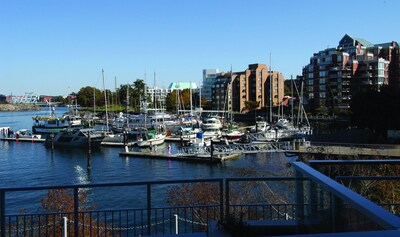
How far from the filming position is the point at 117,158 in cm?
4641

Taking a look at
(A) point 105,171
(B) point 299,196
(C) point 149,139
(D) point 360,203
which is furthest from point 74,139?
(D) point 360,203

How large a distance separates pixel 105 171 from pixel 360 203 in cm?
3691

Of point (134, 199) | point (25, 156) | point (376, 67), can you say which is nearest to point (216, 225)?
point (134, 199)

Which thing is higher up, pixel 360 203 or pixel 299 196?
pixel 360 203

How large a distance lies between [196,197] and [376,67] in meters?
84.3

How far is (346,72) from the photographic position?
9431 cm

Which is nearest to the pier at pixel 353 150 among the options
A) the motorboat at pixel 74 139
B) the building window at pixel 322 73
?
the motorboat at pixel 74 139

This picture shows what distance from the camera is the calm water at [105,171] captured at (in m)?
25.3

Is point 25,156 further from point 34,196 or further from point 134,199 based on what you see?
point 134,199

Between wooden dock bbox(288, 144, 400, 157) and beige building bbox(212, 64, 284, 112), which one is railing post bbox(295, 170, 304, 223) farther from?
beige building bbox(212, 64, 284, 112)

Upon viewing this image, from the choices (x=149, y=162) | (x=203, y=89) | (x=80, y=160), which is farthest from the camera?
(x=203, y=89)

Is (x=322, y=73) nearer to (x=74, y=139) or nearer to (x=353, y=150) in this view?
(x=74, y=139)

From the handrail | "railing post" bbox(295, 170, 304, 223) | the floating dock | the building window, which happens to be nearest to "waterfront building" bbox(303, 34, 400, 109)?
the building window

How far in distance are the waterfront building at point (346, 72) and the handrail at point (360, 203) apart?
92122 mm
